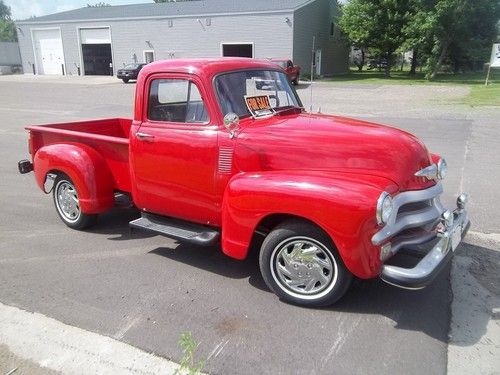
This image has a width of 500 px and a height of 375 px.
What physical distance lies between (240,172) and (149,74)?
58.3 inches

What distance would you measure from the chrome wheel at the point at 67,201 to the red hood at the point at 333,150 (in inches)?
96.4

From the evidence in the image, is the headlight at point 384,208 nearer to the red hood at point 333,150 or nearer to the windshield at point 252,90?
the red hood at point 333,150

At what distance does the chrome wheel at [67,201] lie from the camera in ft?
17.8

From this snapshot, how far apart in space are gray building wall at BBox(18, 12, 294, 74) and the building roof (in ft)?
1.37

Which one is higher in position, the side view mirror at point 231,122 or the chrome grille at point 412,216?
the side view mirror at point 231,122

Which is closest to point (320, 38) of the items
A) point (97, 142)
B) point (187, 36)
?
point (187, 36)

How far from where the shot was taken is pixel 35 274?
4363mm

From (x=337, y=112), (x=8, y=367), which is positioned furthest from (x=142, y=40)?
(x=8, y=367)

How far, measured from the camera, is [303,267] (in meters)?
3.66

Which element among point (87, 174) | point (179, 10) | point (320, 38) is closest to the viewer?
point (87, 174)

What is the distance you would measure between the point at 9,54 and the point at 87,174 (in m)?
53.4

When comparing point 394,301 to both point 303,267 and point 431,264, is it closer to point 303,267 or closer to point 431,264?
point 431,264

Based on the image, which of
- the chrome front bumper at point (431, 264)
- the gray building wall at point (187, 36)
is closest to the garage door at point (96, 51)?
the gray building wall at point (187, 36)

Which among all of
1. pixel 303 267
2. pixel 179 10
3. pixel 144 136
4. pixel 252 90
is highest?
pixel 179 10
